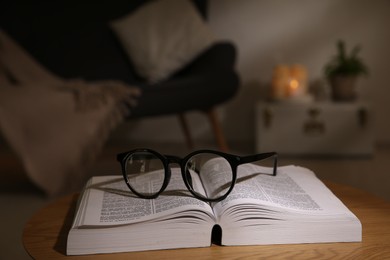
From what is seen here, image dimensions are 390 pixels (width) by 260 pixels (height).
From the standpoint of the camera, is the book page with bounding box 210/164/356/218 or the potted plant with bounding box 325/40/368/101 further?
the potted plant with bounding box 325/40/368/101

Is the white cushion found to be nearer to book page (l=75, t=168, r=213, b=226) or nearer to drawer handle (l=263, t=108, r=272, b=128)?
drawer handle (l=263, t=108, r=272, b=128)

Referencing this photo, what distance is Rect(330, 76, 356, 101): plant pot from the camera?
101 inches

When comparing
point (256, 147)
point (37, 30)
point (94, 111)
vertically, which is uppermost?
point (37, 30)

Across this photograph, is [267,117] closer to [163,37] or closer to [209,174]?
[163,37]

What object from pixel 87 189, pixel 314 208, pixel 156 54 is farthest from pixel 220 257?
pixel 156 54

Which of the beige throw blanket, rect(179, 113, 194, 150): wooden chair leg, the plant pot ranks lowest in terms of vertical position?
rect(179, 113, 194, 150): wooden chair leg

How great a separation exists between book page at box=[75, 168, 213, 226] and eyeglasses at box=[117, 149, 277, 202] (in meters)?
0.01

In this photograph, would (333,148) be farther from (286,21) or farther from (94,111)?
(94,111)

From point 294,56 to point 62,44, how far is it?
114 cm

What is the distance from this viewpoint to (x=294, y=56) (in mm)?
2836

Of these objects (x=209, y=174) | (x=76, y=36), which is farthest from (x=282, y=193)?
(x=76, y=36)

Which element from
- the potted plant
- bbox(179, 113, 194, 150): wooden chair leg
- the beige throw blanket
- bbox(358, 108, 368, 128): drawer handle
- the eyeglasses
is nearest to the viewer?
the eyeglasses

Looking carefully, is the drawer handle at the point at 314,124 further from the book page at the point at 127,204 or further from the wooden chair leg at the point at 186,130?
the book page at the point at 127,204

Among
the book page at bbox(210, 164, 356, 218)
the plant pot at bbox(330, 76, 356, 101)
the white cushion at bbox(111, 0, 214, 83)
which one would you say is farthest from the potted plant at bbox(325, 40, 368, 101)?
the book page at bbox(210, 164, 356, 218)
